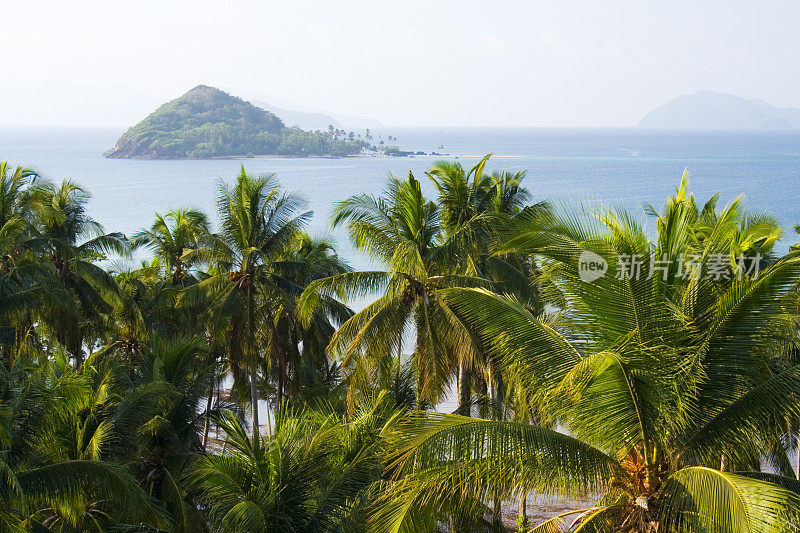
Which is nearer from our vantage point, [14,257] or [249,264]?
[249,264]

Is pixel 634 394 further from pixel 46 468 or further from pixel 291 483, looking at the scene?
pixel 46 468

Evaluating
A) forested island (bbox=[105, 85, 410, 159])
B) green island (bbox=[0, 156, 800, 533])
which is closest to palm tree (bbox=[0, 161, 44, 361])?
green island (bbox=[0, 156, 800, 533])

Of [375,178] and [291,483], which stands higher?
[291,483]

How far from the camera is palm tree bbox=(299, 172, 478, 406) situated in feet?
50.5

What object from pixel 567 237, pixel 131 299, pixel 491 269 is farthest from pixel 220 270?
pixel 567 237

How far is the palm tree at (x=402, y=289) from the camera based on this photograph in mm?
15398

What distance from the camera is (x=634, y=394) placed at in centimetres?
790

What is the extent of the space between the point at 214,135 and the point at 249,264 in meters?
140

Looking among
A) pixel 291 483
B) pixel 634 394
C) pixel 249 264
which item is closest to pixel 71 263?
pixel 249 264

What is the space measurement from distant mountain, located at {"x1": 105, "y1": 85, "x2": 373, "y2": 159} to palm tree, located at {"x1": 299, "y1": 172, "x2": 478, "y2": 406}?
461 ft

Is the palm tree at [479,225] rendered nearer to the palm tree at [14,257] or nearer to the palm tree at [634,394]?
the palm tree at [634,394]

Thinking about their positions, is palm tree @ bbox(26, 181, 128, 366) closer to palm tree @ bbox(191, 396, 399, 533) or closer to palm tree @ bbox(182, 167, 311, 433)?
palm tree @ bbox(182, 167, 311, 433)

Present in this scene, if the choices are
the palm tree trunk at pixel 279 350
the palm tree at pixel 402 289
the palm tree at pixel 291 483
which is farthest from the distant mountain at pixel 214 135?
the palm tree at pixel 291 483

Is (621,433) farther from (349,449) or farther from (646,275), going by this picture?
(349,449)
